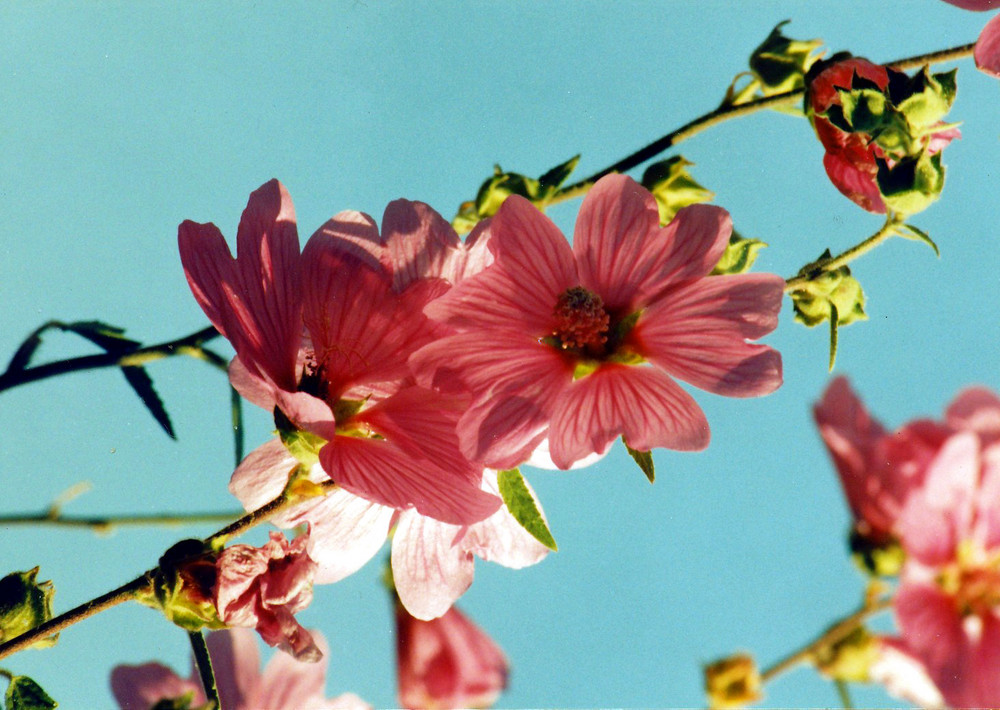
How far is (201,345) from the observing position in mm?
743

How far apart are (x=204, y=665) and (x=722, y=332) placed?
1.31 ft

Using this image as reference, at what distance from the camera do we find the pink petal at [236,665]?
69cm

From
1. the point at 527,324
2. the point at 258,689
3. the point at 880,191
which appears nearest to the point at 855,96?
the point at 880,191

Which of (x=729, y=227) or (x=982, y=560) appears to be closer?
(x=729, y=227)

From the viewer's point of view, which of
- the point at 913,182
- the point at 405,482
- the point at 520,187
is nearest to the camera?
the point at 405,482

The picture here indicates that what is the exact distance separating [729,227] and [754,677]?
399mm

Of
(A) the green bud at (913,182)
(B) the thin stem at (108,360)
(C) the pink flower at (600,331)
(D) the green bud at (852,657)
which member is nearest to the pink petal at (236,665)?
(B) the thin stem at (108,360)

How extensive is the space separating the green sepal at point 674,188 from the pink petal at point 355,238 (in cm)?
25


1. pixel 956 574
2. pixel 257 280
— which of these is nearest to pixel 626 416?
pixel 257 280

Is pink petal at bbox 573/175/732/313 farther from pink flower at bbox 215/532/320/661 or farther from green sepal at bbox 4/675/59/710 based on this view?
green sepal at bbox 4/675/59/710

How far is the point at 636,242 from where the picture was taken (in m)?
0.54

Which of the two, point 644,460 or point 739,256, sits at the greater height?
point 739,256

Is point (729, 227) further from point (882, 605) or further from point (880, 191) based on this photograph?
point (882, 605)

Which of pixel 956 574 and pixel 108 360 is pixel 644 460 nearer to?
pixel 956 574
